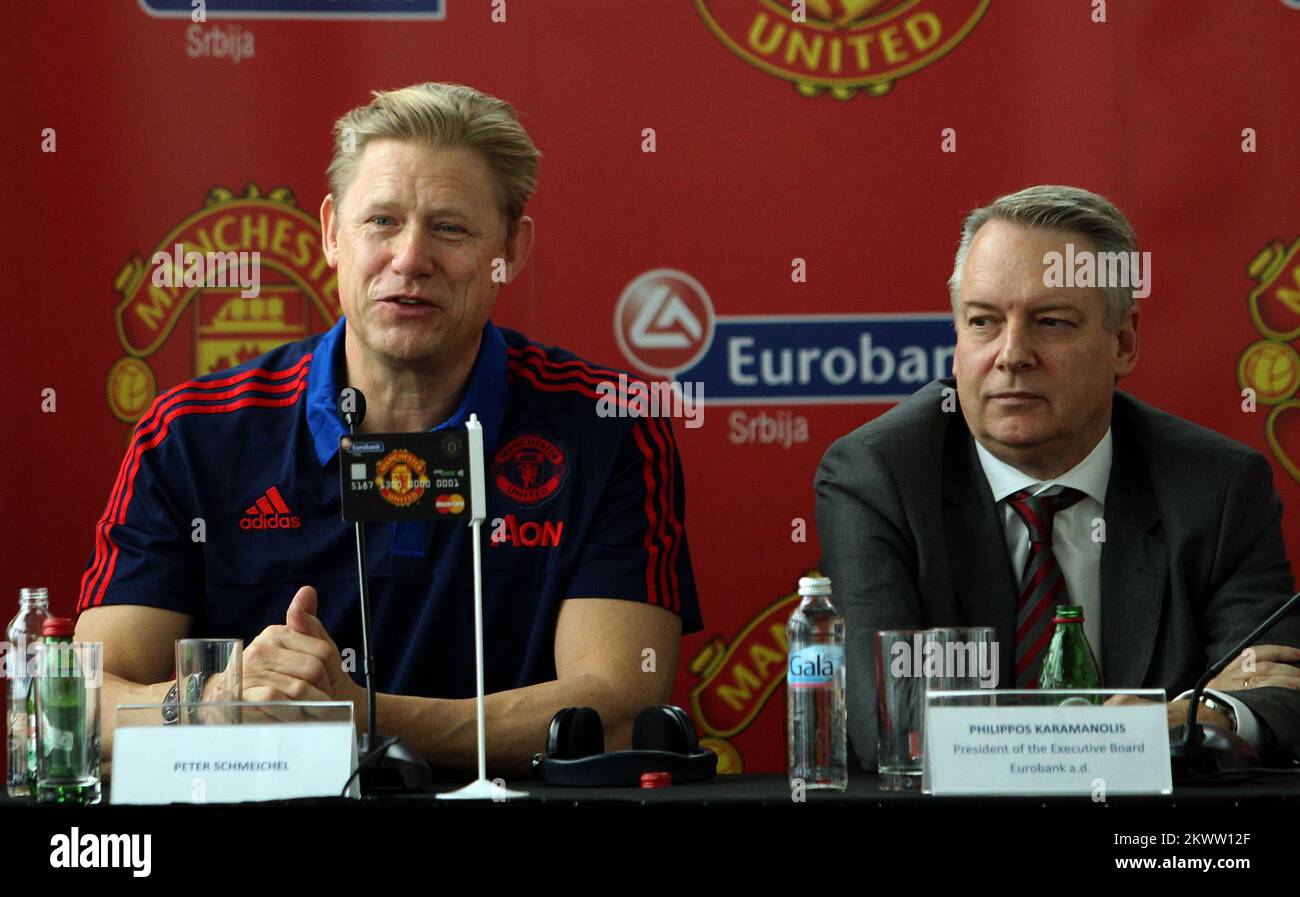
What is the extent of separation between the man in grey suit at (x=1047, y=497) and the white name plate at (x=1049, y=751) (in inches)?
29.3

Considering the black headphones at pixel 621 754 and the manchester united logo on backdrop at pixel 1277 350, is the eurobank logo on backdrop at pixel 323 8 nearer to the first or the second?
the manchester united logo on backdrop at pixel 1277 350

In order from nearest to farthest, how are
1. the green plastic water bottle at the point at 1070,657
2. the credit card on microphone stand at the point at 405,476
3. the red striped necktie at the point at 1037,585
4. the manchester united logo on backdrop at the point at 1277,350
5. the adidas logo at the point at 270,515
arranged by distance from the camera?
1. the credit card on microphone stand at the point at 405,476
2. the green plastic water bottle at the point at 1070,657
3. the red striped necktie at the point at 1037,585
4. the adidas logo at the point at 270,515
5. the manchester united logo on backdrop at the point at 1277,350

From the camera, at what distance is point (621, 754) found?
158cm

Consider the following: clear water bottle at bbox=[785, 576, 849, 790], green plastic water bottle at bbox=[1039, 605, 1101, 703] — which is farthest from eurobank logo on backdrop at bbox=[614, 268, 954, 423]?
clear water bottle at bbox=[785, 576, 849, 790]

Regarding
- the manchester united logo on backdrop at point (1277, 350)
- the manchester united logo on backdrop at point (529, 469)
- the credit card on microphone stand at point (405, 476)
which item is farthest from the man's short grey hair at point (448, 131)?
the manchester united logo on backdrop at point (1277, 350)

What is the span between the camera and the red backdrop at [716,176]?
9.63 ft

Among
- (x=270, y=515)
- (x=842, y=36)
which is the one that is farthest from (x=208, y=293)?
(x=842, y=36)

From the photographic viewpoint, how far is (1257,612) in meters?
2.25

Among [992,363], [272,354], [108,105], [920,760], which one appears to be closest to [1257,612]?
[992,363]

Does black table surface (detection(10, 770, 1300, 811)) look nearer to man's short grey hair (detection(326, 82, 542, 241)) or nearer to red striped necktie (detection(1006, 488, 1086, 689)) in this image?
red striped necktie (detection(1006, 488, 1086, 689))

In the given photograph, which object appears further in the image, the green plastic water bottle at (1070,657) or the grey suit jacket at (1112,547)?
the grey suit jacket at (1112,547)

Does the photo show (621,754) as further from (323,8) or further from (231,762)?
(323,8)
